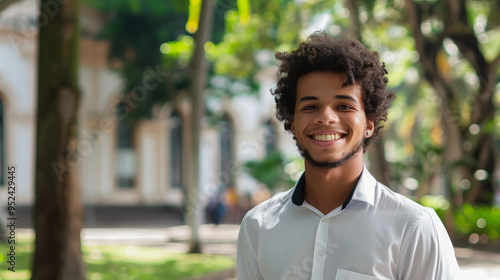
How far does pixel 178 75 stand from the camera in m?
28.9

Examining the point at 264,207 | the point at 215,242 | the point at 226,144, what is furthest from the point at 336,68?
the point at 226,144

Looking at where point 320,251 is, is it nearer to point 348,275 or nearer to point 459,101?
point 348,275

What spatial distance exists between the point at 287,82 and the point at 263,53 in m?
Answer: 31.5

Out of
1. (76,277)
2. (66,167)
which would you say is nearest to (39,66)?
(66,167)

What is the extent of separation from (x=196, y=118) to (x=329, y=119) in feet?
44.3

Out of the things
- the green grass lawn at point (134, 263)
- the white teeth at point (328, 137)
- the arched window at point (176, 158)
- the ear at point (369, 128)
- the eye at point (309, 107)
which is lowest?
the green grass lawn at point (134, 263)

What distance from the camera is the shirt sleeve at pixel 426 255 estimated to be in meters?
2.11

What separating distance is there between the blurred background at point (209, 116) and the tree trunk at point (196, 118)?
0.10 ft

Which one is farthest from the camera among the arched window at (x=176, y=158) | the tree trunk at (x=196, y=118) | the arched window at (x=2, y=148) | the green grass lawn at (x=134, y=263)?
the arched window at (x=176, y=158)

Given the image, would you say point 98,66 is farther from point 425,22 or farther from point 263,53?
point 425,22

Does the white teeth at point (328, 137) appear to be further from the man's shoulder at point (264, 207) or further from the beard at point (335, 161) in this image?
the man's shoulder at point (264, 207)

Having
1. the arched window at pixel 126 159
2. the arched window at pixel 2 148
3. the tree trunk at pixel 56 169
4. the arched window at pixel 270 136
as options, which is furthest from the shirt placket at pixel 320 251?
the arched window at pixel 270 136

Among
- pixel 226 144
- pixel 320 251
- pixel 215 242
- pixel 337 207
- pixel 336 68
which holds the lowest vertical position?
pixel 215 242

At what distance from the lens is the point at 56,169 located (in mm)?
8570
